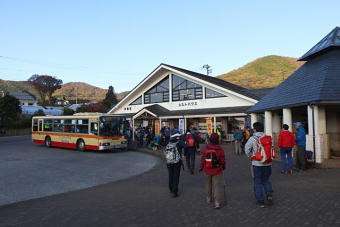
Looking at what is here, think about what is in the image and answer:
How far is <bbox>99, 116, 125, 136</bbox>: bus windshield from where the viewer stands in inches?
683

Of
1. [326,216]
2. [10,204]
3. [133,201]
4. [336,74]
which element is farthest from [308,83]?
[10,204]

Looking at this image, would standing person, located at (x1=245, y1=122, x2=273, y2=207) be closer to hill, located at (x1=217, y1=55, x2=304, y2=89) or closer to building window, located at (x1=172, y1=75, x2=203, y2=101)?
building window, located at (x1=172, y1=75, x2=203, y2=101)

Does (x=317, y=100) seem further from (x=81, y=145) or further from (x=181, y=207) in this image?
(x=81, y=145)

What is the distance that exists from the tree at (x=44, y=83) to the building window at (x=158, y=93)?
87.7 metres

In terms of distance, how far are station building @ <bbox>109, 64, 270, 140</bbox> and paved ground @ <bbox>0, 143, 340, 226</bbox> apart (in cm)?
1271

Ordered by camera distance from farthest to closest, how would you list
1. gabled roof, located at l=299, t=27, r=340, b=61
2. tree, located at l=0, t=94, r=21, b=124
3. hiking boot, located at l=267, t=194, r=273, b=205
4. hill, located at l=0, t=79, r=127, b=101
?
1. hill, located at l=0, t=79, r=127, b=101
2. tree, located at l=0, t=94, r=21, b=124
3. gabled roof, located at l=299, t=27, r=340, b=61
4. hiking boot, located at l=267, t=194, r=273, b=205

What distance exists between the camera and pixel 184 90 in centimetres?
2556

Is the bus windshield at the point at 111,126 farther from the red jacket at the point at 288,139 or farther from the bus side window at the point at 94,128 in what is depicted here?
the red jacket at the point at 288,139

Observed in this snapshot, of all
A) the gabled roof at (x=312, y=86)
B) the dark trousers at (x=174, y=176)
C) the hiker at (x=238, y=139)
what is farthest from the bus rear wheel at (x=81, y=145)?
the dark trousers at (x=174, y=176)

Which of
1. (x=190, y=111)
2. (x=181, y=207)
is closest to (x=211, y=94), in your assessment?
(x=190, y=111)

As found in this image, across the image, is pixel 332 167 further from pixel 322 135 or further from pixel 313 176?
pixel 313 176

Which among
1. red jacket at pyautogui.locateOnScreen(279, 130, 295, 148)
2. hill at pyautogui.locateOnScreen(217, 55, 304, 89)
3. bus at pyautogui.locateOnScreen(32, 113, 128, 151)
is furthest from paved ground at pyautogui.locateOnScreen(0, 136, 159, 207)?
hill at pyautogui.locateOnScreen(217, 55, 304, 89)

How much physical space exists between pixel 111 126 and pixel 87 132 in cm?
172

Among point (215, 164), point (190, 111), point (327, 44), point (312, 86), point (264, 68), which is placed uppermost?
point (264, 68)
